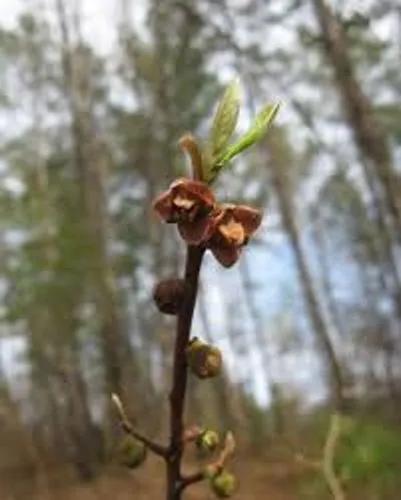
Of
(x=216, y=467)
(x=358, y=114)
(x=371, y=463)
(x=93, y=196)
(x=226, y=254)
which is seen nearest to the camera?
(x=226, y=254)

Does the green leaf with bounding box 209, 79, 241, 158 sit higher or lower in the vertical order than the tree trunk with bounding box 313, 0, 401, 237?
lower

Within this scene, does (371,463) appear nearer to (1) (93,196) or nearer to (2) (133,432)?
(2) (133,432)

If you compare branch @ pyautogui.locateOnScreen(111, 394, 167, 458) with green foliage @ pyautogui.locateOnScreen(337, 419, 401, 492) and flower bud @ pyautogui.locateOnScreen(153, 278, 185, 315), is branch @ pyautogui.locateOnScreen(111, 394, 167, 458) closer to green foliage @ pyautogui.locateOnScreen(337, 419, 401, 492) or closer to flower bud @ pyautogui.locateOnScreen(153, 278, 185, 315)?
flower bud @ pyautogui.locateOnScreen(153, 278, 185, 315)

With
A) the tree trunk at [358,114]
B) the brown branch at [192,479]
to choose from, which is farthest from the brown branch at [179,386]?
the tree trunk at [358,114]

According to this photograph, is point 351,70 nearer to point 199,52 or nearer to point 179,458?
point 199,52

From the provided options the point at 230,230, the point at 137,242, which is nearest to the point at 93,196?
the point at 137,242

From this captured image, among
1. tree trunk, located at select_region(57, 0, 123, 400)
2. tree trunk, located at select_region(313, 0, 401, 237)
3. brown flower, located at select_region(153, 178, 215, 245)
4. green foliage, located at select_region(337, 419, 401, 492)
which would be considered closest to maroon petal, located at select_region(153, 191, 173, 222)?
brown flower, located at select_region(153, 178, 215, 245)
